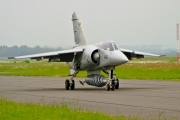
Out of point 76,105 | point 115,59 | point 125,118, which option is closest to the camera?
point 125,118

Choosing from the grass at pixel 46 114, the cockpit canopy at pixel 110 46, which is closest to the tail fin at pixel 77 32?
the cockpit canopy at pixel 110 46

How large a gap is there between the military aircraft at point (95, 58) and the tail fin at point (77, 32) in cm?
14

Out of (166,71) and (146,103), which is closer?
(146,103)

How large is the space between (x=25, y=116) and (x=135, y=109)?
367 cm

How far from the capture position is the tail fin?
98.5 ft

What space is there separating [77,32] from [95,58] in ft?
16.5

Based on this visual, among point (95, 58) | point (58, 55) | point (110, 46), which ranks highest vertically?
point (110, 46)

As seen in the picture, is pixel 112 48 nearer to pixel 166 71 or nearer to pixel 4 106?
pixel 4 106

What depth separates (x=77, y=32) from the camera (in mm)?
30531

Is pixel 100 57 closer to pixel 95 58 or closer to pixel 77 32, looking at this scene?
pixel 95 58

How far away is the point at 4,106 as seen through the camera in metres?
15.9

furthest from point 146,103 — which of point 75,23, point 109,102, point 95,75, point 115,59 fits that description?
point 75,23

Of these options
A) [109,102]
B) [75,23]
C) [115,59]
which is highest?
[75,23]

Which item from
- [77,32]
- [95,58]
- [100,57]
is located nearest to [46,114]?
[100,57]
